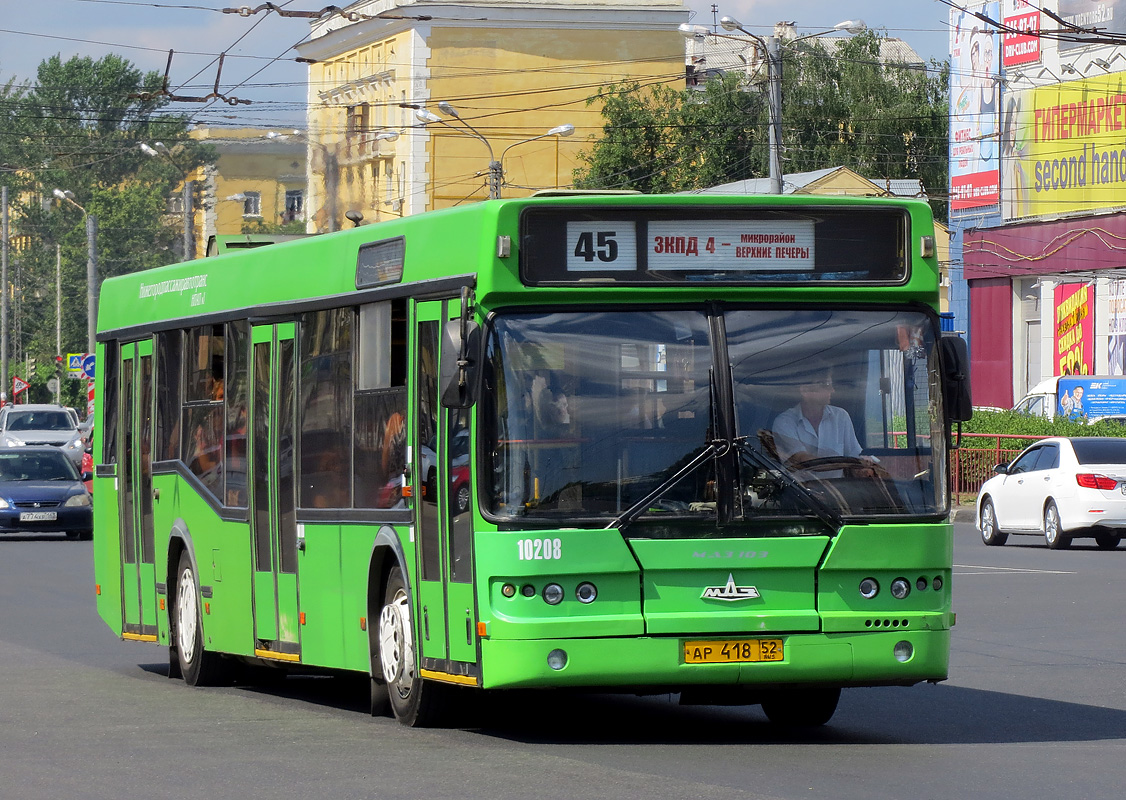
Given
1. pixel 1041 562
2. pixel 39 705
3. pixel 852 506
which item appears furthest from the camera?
pixel 1041 562

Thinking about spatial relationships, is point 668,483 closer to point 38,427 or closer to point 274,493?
point 274,493

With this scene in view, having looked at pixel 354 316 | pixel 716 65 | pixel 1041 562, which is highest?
pixel 716 65

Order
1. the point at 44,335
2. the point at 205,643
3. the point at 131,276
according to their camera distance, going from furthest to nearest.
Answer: the point at 44,335
the point at 131,276
the point at 205,643

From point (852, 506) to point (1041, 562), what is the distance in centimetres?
1568

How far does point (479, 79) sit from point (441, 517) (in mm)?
70848

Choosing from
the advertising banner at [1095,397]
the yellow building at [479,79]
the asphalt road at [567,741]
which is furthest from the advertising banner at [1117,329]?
the asphalt road at [567,741]

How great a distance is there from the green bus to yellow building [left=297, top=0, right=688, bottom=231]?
6538 centimetres

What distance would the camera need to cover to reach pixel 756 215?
33.6 feet

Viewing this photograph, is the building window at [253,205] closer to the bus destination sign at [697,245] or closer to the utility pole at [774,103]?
the utility pole at [774,103]

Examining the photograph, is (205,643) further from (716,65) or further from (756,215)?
(716,65)

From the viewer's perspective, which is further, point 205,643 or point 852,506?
point 205,643

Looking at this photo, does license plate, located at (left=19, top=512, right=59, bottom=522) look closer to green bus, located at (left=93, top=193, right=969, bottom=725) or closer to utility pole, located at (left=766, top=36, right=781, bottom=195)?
utility pole, located at (left=766, top=36, right=781, bottom=195)

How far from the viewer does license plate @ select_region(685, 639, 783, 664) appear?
32.1ft

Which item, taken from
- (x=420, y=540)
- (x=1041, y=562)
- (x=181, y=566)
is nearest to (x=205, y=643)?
(x=181, y=566)
